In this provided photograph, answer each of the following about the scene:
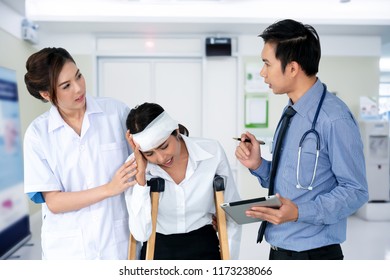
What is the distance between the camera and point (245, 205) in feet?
4.06

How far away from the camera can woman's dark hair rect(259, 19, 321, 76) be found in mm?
1276

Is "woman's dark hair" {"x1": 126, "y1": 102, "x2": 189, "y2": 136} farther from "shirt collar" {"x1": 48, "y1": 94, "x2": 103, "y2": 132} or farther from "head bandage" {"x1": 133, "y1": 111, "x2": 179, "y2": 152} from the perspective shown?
"shirt collar" {"x1": 48, "y1": 94, "x2": 103, "y2": 132}

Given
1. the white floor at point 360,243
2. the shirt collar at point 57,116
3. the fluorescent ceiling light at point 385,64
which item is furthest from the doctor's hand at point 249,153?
the fluorescent ceiling light at point 385,64

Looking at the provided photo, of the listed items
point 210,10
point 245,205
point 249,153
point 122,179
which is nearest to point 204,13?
point 210,10

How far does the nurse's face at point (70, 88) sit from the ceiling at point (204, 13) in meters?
3.30

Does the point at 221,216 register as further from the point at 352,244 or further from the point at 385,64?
the point at 385,64

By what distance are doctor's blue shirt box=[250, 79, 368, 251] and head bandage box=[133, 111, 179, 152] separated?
431 millimetres

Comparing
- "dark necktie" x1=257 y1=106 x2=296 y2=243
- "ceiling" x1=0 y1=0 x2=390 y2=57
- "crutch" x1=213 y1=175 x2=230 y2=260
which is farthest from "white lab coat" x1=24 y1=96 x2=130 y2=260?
"ceiling" x1=0 y1=0 x2=390 y2=57

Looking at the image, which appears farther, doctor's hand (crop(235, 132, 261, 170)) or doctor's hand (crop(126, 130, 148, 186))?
doctor's hand (crop(235, 132, 261, 170))

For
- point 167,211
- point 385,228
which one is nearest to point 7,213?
point 167,211

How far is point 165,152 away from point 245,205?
1.26 feet

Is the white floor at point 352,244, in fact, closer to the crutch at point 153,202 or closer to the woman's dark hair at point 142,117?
the crutch at point 153,202

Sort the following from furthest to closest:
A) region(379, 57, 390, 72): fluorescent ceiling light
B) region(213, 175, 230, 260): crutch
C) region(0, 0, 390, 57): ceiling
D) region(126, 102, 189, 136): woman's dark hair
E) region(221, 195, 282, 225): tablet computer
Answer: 1. region(379, 57, 390, 72): fluorescent ceiling light
2. region(0, 0, 390, 57): ceiling
3. region(213, 175, 230, 260): crutch
4. region(126, 102, 189, 136): woman's dark hair
5. region(221, 195, 282, 225): tablet computer
